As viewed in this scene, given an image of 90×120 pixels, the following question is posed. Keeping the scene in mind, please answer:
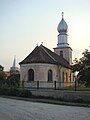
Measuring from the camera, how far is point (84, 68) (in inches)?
966

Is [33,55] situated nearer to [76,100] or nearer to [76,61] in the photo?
[76,61]

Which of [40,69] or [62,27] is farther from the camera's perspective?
[62,27]

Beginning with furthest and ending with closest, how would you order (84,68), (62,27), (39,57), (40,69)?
(62,27), (39,57), (40,69), (84,68)

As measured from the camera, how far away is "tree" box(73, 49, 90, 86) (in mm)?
23828

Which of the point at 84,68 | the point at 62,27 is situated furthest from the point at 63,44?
the point at 84,68

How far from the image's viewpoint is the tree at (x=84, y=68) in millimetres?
23828

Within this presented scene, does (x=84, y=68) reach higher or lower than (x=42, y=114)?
higher

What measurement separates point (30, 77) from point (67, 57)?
19.5 metres

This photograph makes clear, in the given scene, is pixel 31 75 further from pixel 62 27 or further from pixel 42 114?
pixel 42 114

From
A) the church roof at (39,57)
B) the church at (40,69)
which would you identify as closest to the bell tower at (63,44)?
the church at (40,69)

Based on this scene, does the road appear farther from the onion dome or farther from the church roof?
the onion dome

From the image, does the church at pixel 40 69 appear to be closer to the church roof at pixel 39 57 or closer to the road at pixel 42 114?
the church roof at pixel 39 57

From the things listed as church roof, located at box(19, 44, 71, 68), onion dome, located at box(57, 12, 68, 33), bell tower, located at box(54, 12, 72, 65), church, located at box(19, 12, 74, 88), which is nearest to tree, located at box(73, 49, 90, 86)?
church, located at box(19, 12, 74, 88)

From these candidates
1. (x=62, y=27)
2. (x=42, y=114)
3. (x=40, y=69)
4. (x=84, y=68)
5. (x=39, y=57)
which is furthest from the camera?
(x=62, y=27)
